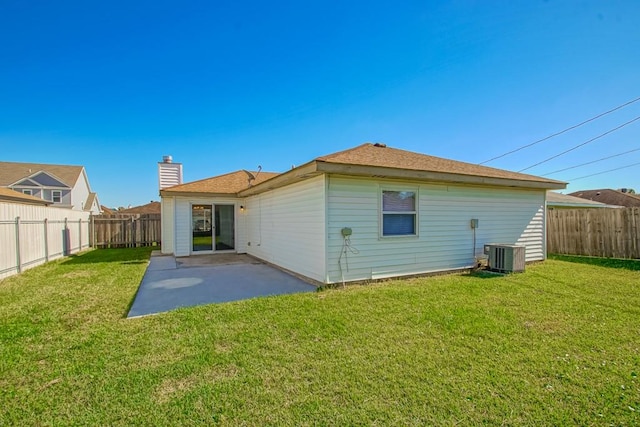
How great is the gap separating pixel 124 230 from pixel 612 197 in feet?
147

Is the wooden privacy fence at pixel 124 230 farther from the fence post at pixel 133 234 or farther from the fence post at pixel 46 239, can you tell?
the fence post at pixel 46 239

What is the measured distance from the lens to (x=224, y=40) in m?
9.09

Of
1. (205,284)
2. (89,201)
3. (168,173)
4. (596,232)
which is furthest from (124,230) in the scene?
(89,201)

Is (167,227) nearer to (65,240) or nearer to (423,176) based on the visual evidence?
(65,240)

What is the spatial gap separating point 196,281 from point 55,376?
4.12 meters

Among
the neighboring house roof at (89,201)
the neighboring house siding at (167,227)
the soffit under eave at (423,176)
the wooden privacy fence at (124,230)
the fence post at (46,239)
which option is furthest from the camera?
the neighboring house roof at (89,201)

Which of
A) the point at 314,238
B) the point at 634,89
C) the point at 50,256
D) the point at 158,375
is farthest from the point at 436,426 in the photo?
the point at 634,89

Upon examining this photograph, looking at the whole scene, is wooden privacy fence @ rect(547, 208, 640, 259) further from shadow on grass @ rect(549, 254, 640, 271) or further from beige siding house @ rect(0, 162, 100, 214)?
A: beige siding house @ rect(0, 162, 100, 214)

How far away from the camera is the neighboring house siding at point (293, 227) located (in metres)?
6.25

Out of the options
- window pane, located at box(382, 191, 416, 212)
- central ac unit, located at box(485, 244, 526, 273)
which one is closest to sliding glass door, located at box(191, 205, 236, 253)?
window pane, located at box(382, 191, 416, 212)

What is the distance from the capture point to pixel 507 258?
7.28 meters

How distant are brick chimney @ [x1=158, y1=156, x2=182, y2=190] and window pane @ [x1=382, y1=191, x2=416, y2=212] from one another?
458 inches

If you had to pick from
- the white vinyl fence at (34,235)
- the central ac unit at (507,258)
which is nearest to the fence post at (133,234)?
the white vinyl fence at (34,235)

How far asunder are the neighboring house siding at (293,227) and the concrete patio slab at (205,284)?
1.39ft
